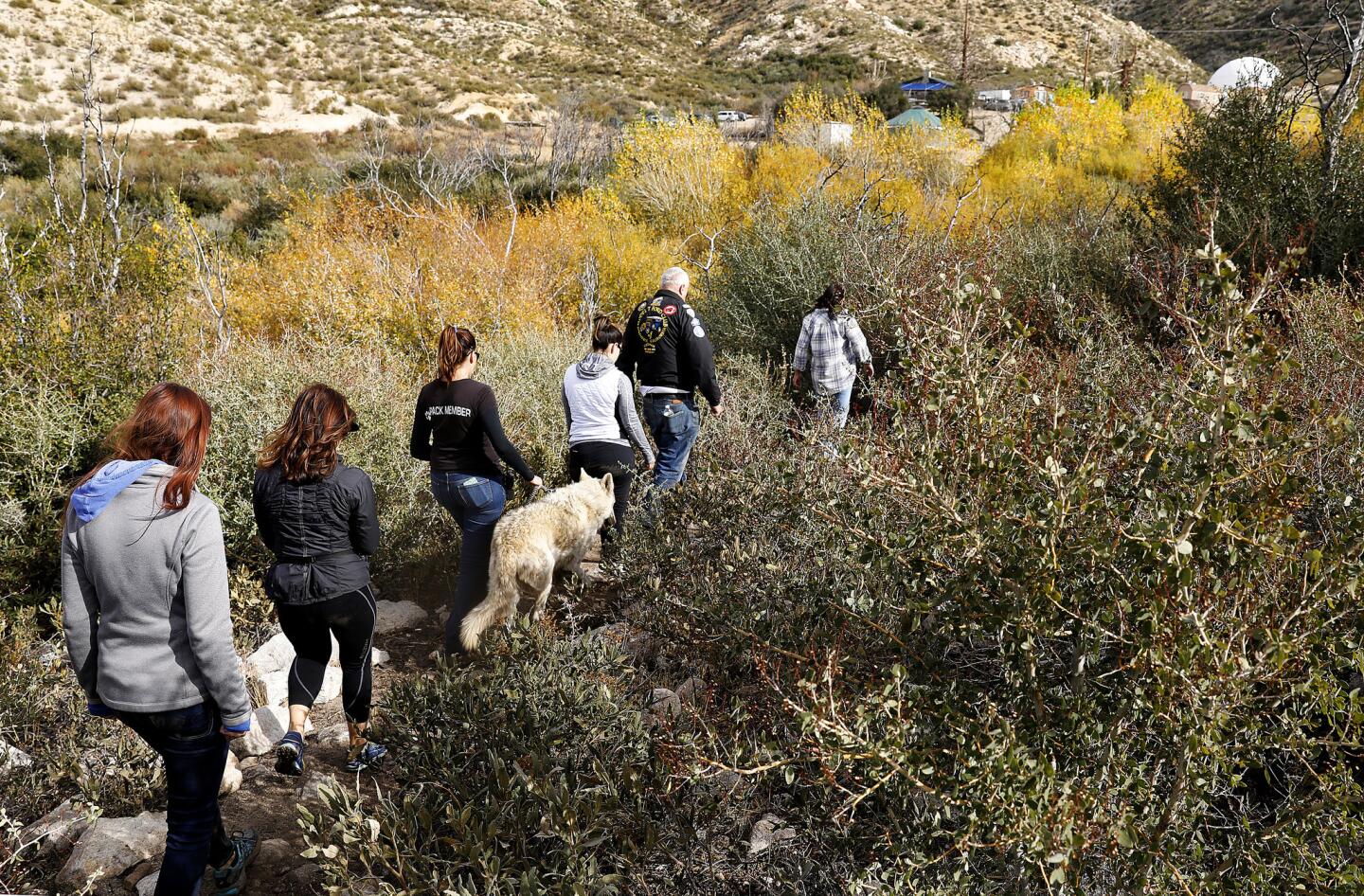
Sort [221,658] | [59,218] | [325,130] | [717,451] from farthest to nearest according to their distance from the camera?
[325,130]
[59,218]
[717,451]
[221,658]

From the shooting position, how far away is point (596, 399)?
15.3 ft

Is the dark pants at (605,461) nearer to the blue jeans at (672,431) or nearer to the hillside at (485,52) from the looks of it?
the blue jeans at (672,431)

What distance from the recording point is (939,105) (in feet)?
118

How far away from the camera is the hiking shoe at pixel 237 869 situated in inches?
108

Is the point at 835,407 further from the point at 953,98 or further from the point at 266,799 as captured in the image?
the point at 953,98

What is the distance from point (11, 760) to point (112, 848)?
2.65 feet

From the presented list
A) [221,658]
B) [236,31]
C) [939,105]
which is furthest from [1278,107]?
[236,31]

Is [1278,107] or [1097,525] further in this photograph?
[1278,107]

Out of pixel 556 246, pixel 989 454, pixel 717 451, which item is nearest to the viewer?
pixel 989 454

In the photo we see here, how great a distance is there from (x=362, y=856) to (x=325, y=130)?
115 feet

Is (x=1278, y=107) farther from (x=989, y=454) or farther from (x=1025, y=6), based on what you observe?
(x=1025, y=6)

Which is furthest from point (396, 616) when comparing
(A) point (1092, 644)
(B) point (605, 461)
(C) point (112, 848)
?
(A) point (1092, 644)

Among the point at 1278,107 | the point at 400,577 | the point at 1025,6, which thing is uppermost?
the point at 1025,6

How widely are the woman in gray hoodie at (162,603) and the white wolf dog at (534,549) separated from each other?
143 centimetres
